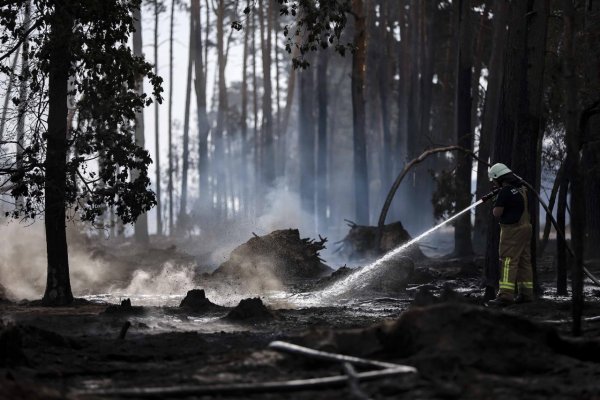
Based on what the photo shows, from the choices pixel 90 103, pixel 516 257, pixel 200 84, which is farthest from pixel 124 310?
pixel 200 84

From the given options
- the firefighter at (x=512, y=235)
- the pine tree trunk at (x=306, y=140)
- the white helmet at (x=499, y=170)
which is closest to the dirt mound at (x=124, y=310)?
the firefighter at (x=512, y=235)

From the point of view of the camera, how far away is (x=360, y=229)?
84.2ft

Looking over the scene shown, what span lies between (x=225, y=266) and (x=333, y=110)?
47416 millimetres

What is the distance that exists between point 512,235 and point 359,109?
55.7ft

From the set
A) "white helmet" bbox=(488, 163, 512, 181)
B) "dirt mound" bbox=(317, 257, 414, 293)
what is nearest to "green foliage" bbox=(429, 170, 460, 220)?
"dirt mound" bbox=(317, 257, 414, 293)

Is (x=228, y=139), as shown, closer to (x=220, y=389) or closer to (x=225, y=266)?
(x=225, y=266)

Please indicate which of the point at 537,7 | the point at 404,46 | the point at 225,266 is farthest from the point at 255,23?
the point at 537,7

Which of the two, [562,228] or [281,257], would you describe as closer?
[562,228]

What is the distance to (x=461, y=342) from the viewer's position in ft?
24.0

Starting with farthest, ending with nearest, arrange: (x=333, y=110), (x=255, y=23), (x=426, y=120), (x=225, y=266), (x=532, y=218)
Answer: (x=333, y=110), (x=255, y=23), (x=426, y=120), (x=225, y=266), (x=532, y=218)

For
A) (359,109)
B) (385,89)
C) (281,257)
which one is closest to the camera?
(281,257)

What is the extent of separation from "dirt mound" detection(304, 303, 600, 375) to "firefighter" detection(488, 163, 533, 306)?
517 cm

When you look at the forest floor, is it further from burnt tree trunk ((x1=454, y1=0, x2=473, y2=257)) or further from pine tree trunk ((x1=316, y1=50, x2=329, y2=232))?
pine tree trunk ((x1=316, y1=50, x2=329, y2=232))

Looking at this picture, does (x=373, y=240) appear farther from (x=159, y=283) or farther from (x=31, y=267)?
(x=31, y=267)
